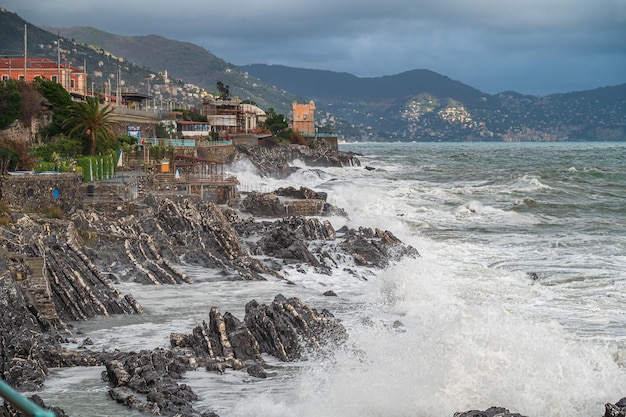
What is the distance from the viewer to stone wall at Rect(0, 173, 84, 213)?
3525 centimetres

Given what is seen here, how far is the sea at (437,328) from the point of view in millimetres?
15125

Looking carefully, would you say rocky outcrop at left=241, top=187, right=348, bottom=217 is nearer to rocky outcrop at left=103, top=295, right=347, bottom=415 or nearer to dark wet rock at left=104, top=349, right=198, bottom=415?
rocky outcrop at left=103, top=295, right=347, bottom=415

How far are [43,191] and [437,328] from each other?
21817mm

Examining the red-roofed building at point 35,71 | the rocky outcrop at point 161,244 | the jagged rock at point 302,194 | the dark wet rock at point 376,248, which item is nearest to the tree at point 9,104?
the rocky outcrop at point 161,244

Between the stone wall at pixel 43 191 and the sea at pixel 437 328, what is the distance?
29.3 feet

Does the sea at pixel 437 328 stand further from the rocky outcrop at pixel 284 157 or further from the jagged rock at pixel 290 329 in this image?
the rocky outcrop at pixel 284 157

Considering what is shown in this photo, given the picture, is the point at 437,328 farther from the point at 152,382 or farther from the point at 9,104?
the point at 9,104

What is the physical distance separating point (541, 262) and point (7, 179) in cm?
2010

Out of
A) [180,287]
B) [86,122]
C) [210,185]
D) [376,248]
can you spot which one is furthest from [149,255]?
[86,122]

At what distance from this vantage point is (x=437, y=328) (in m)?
18.9

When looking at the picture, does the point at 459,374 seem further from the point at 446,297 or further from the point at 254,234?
the point at 254,234

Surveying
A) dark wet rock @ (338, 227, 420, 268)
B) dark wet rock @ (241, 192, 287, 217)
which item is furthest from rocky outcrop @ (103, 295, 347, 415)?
dark wet rock @ (241, 192, 287, 217)

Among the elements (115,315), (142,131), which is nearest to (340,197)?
(142,131)

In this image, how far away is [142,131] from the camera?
73688 millimetres
